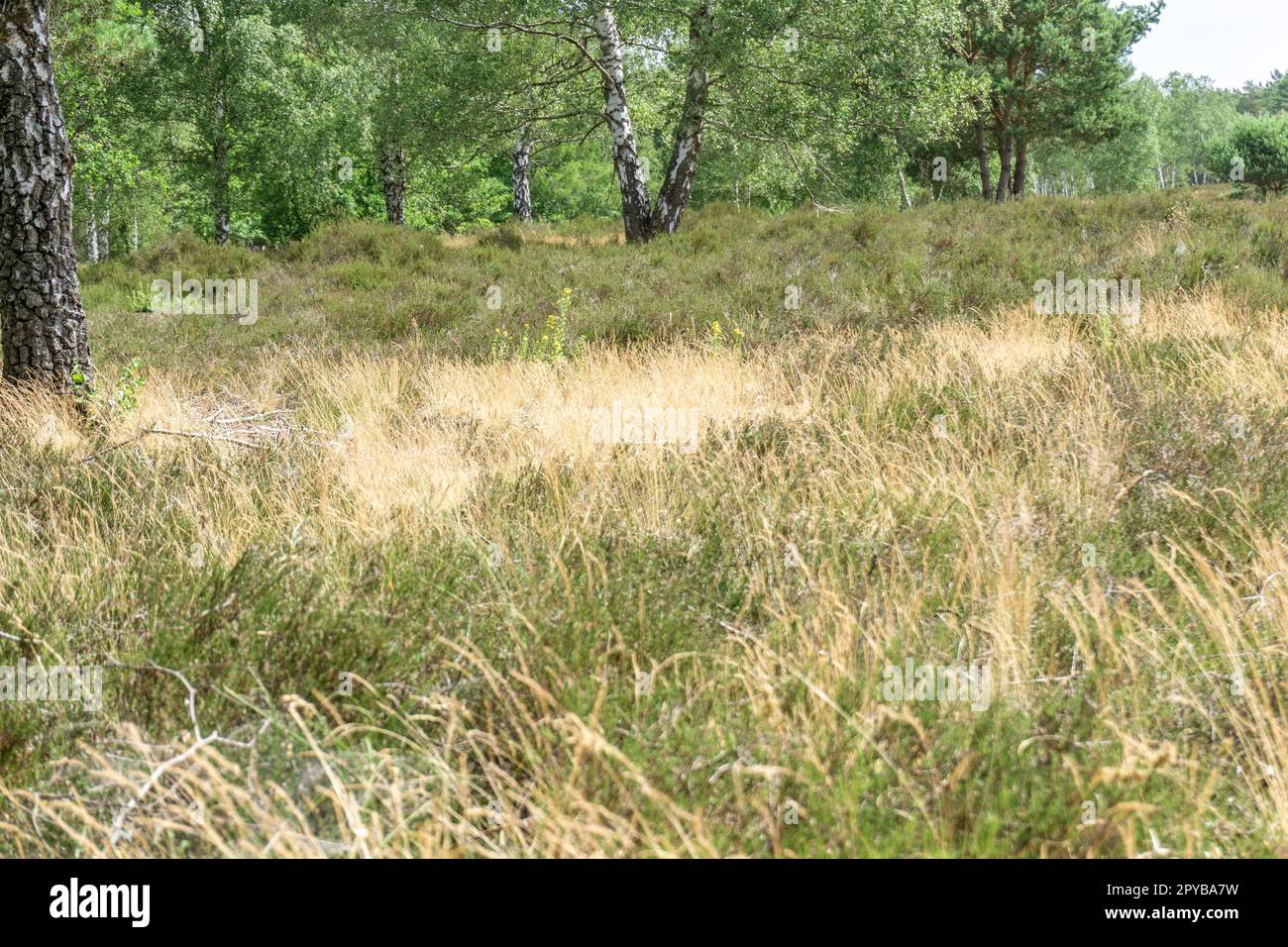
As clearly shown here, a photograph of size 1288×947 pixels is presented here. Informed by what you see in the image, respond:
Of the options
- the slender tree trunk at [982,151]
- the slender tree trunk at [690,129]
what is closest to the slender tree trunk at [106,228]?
the slender tree trunk at [690,129]

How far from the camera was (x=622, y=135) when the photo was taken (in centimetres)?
1492

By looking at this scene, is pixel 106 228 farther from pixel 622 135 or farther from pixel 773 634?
pixel 773 634

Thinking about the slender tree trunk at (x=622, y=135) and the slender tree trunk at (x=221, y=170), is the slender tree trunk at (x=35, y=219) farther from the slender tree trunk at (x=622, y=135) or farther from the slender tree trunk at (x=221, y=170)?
the slender tree trunk at (x=221, y=170)

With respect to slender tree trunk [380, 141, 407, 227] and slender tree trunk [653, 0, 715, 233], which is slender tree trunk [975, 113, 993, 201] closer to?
slender tree trunk [653, 0, 715, 233]

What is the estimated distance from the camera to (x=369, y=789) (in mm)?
1952

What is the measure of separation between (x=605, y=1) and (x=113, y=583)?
12.6m

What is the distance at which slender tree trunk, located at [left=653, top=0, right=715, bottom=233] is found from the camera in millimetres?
13062

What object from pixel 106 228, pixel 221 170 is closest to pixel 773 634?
pixel 221 170

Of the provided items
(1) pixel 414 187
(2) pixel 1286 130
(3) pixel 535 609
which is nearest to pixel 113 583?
(3) pixel 535 609

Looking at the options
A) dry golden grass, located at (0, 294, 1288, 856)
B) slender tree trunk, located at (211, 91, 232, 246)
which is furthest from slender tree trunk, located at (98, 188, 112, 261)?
dry golden grass, located at (0, 294, 1288, 856)

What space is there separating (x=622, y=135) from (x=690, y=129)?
1.11 metres

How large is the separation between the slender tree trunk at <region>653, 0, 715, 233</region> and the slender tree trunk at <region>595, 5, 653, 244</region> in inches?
12.4

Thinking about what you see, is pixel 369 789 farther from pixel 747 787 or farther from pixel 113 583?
pixel 113 583

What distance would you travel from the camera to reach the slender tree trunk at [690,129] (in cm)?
1306
